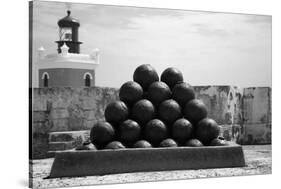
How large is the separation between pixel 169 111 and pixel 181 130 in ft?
1.38

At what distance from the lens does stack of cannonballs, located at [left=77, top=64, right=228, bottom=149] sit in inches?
454

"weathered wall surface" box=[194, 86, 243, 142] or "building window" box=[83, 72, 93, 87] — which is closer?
"building window" box=[83, 72, 93, 87]

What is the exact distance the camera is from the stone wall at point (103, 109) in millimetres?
10898

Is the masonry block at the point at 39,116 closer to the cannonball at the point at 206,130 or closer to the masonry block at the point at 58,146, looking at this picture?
the masonry block at the point at 58,146

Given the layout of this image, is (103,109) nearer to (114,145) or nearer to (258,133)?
(114,145)

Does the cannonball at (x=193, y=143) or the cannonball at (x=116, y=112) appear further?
the cannonball at (x=193, y=143)

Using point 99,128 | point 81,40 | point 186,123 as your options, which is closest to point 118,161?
point 99,128

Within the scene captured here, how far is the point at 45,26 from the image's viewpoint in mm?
10820

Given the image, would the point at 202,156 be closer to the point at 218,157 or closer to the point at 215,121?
the point at 218,157

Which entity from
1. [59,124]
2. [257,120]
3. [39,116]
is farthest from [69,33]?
[257,120]

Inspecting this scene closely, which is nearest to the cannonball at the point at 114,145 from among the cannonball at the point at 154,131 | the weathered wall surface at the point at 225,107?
the cannonball at the point at 154,131

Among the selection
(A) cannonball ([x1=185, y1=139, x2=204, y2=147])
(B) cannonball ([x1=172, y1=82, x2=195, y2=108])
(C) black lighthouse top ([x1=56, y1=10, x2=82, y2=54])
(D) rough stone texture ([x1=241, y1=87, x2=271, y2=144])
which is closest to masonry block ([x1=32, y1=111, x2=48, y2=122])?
(C) black lighthouse top ([x1=56, y1=10, x2=82, y2=54])

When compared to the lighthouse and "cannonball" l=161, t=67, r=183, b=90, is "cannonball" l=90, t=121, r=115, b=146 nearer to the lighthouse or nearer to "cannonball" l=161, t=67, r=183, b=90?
the lighthouse

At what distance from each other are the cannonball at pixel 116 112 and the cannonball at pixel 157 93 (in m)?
0.60
